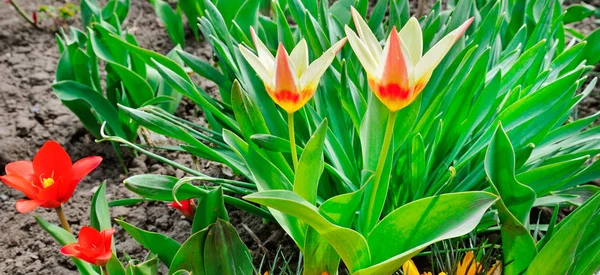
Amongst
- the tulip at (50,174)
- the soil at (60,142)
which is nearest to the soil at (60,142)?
the soil at (60,142)

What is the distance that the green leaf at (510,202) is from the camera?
1.16m

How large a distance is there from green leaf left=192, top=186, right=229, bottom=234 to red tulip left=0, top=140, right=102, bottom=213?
224mm

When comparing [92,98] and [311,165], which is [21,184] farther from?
[92,98]

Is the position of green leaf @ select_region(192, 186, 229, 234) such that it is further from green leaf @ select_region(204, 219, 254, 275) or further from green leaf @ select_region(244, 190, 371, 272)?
green leaf @ select_region(244, 190, 371, 272)

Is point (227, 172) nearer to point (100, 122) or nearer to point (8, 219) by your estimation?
point (100, 122)

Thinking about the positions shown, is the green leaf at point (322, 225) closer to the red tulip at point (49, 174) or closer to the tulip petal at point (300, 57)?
the tulip petal at point (300, 57)

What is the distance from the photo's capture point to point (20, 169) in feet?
4.11

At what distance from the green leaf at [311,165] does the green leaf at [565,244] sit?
0.43 m

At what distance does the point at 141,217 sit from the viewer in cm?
179

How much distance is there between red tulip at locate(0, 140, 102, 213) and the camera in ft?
3.90

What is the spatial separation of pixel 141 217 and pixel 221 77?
438mm

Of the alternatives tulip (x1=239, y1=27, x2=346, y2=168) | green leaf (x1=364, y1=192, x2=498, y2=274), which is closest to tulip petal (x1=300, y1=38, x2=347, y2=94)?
tulip (x1=239, y1=27, x2=346, y2=168)

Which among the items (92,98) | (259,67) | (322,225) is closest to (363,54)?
(259,67)

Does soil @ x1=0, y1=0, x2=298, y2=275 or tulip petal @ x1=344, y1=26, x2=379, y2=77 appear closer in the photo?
tulip petal @ x1=344, y1=26, x2=379, y2=77
